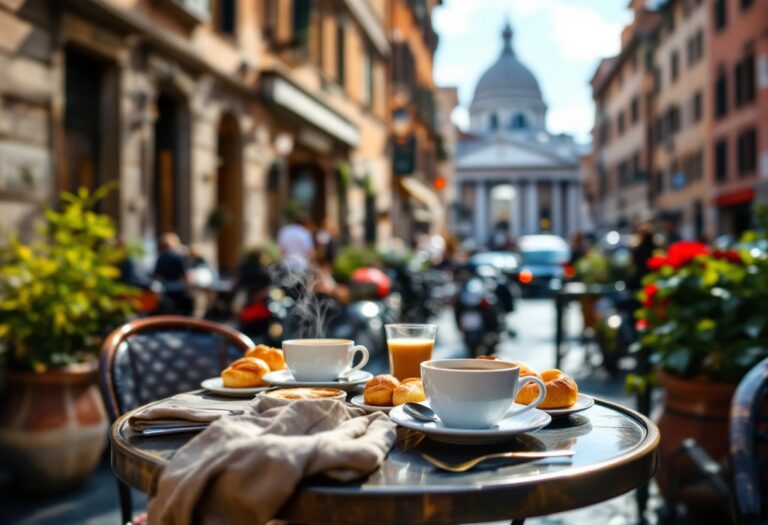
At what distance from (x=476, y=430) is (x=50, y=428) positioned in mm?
3364

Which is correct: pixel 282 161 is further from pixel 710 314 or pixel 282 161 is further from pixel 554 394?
pixel 554 394

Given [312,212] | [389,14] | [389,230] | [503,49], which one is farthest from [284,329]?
[503,49]

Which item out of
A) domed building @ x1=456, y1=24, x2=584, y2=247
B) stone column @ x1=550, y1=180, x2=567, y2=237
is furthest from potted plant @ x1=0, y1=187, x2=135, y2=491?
stone column @ x1=550, y1=180, x2=567, y2=237

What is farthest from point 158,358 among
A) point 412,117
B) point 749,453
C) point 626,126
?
point 626,126

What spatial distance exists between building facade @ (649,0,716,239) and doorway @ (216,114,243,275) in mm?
20620

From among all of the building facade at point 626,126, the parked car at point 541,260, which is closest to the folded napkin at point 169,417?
the parked car at point 541,260

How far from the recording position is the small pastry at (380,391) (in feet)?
5.69

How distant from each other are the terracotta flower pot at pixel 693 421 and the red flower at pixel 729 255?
1.98ft

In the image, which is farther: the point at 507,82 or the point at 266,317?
the point at 507,82

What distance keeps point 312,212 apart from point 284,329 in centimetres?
1073

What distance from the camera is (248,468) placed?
1.21 metres

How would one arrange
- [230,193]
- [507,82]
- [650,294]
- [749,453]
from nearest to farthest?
1. [749,453]
2. [650,294]
3. [230,193]
4. [507,82]

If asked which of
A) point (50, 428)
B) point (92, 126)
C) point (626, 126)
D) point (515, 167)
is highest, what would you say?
point (515, 167)

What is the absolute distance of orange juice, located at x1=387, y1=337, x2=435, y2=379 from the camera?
197 centimetres
